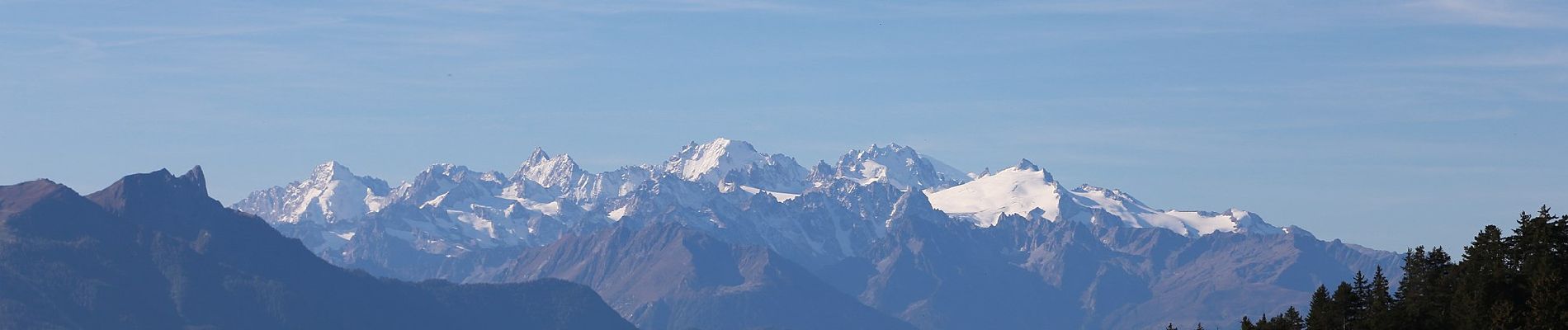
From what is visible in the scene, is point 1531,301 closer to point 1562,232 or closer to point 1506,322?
point 1506,322

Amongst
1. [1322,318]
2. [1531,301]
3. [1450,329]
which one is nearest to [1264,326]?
[1322,318]

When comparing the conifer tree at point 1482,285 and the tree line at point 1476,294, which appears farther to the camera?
the conifer tree at point 1482,285

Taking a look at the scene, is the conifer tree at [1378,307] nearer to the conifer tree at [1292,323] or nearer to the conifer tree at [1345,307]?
the conifer tree at [1345,307]

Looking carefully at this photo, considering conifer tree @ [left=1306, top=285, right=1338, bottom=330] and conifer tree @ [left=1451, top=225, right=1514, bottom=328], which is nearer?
conifer tree @ [left=1451, top=225, right=1514, bottom=328]

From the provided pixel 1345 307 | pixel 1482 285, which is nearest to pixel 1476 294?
pixel 1482 285

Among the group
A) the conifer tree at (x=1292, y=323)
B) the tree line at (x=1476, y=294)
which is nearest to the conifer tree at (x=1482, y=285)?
the tree line at (x=1476, y=294)

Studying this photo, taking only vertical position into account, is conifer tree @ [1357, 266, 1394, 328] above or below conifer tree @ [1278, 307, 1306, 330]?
above

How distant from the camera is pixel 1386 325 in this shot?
16725cm

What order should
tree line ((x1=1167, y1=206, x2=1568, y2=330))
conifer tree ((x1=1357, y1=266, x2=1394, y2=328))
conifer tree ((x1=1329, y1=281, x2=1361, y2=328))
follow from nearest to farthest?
1. tree line ((x1=1167, y1=206, x2=1568, y2=330))
2. conifer tree ((x1=1357, y1=266, x2=1394, y2=328))
3. conifer tree ((x1=1329, y1=281, x2=1361, y2=328))

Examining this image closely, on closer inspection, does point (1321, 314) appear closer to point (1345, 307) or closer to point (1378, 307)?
point (1345, 307)

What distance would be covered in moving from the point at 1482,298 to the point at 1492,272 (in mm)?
4546

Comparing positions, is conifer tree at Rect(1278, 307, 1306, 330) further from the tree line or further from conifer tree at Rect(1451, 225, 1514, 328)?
conifer tree at Rect(1451, 225, 1514, 328)

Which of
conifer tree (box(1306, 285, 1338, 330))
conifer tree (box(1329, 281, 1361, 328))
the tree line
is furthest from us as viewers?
conifer tree (box(1329, 281, 1361, 328))

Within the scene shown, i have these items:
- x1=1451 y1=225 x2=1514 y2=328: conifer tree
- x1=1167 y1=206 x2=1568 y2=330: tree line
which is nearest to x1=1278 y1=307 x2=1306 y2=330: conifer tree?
x1=1167 y1=206 x2=1568 y2=330: tree line
